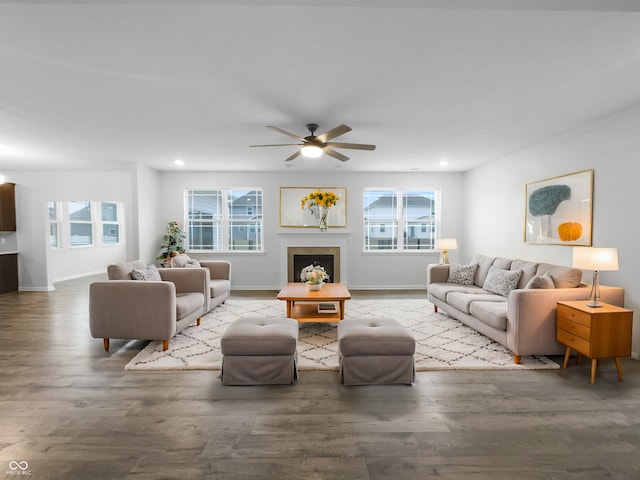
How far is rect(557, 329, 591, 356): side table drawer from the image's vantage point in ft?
9.16

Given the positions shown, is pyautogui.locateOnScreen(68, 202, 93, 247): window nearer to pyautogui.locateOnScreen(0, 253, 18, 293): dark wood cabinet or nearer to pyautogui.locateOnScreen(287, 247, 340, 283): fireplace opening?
pyautogui.locateOnScreen(0, 253, 18, 293): dark wood cabinet

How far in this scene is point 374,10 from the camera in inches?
71.2

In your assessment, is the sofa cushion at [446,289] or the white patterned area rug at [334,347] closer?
the white patterned area rug at [334,347]

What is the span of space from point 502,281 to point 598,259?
1399 mm

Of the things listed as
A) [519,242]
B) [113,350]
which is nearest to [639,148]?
[519,242]

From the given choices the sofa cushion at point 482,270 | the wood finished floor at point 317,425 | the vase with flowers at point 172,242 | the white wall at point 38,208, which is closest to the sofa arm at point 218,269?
the vase with flowers at point 172,242

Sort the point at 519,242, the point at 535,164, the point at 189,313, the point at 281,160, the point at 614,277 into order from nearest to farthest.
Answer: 1. the point at 614,277
2. the point at 189,313
3. the point at 535,164
4. the point at 519,242
5. the point at 281,160

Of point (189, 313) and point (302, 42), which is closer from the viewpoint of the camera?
point (302, 42)

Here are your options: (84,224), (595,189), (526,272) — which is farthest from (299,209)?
(84,224)

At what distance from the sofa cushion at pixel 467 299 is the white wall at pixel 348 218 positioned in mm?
2439

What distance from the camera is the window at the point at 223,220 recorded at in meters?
6.95

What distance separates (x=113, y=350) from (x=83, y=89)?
268 cm

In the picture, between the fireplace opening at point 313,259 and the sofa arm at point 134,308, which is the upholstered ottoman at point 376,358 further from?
the fireplace opening at point 313,259

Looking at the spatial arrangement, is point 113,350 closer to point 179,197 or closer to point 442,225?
point 179,197
